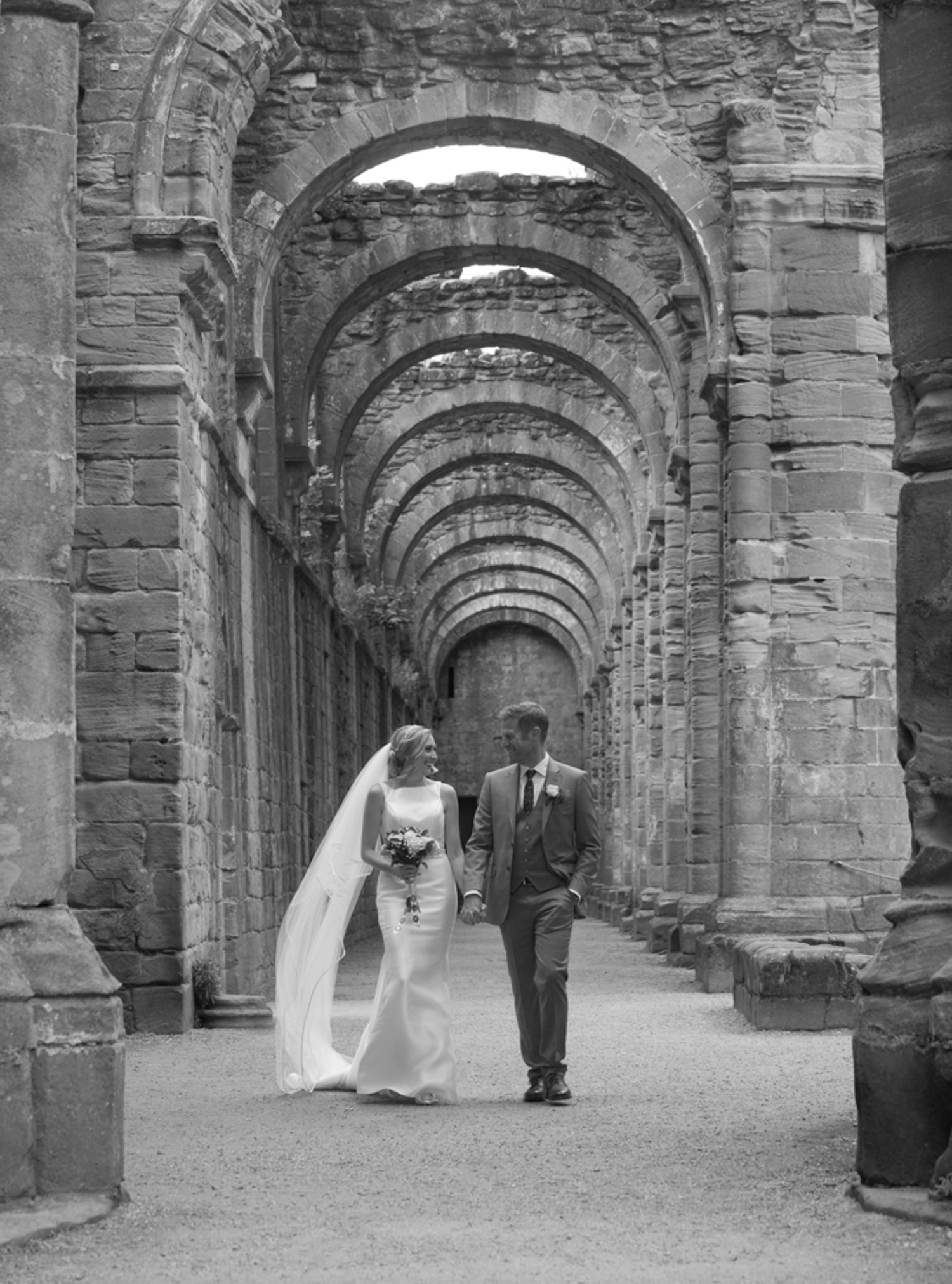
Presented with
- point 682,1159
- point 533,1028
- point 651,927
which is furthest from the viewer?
point 651,927

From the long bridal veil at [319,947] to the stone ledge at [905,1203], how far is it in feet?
11.8

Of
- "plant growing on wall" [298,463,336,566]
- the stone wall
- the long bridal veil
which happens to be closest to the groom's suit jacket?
the long bridal veil

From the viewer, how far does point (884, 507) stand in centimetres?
1392

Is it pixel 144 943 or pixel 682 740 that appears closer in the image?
pixel 144 943

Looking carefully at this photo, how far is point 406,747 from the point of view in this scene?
27.7 feet

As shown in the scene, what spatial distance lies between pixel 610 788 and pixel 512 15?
20.2 meters

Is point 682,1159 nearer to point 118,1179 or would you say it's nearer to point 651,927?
point 118,1179

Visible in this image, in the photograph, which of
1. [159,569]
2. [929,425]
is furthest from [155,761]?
[929,425]

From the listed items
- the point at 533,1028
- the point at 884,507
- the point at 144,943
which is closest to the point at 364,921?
the point at 884,507

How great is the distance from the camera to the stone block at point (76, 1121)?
540cm

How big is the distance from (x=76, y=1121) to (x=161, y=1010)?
551 centimetres

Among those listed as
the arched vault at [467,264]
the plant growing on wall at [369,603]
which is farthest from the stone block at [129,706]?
the plant growing on wall at [369,603]

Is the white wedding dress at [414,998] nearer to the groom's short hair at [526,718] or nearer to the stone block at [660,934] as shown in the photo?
the groom's short hair at [526,718]

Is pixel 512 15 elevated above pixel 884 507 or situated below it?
above
